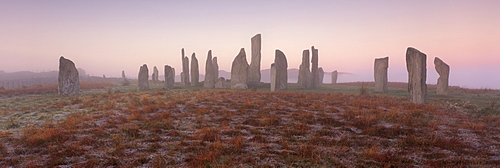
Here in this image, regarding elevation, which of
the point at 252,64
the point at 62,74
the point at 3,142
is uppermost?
the point at 252,64

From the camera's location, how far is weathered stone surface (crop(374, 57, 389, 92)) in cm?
2405

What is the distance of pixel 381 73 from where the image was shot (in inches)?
951

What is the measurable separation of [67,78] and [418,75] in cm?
2950

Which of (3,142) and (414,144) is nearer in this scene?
(414,144)

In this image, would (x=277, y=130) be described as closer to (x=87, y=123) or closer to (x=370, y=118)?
(x=370, y=118)

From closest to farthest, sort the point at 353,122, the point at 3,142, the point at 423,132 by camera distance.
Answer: the point at 3,142
the point at 423,132
the point at 353,122

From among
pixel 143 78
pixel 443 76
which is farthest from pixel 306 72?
pixel 143 78

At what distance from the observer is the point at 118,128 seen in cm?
885

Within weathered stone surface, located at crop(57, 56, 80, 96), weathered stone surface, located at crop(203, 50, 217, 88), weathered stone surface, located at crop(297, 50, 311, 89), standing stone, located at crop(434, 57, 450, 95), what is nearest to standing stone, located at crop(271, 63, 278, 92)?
weathered stone surface, located at crop(297, 50, 311, 89)

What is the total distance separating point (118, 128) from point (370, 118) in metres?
10.3

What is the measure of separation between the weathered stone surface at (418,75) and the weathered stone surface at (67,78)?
2898cm

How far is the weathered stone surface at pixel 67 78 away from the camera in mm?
21703

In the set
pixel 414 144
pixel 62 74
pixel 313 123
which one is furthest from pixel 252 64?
pixel 414 144

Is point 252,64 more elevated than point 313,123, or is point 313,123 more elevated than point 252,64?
point 252,64
